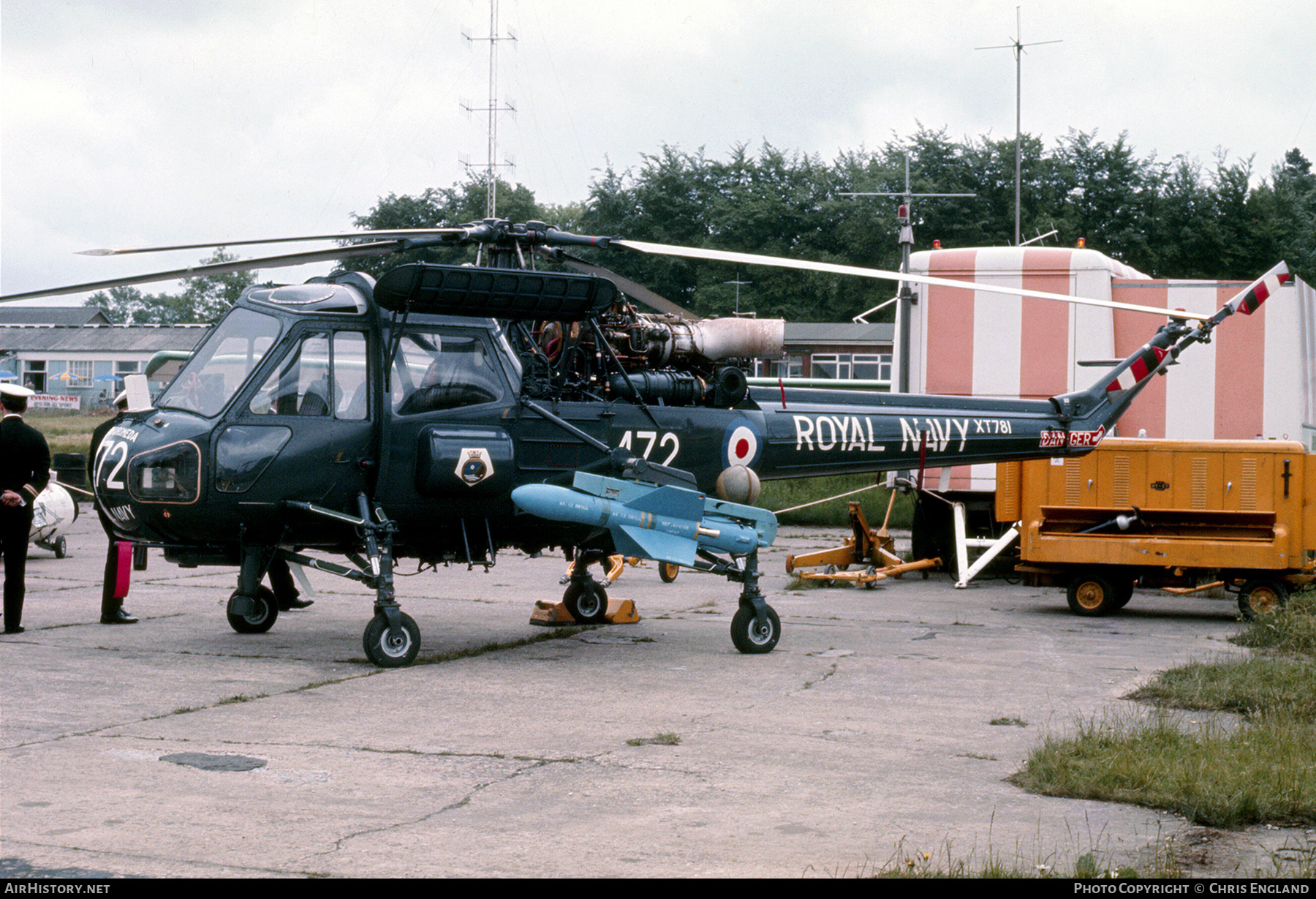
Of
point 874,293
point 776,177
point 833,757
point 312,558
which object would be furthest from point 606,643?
point 776,177

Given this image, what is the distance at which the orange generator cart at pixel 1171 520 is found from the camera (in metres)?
12.6

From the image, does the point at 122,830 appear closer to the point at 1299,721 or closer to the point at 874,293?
the point at 1299,721

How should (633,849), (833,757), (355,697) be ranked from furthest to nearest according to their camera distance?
1. (355,697)
2. (833,757)
3. (633,849)

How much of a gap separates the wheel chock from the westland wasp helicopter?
1.04m

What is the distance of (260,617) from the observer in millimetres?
10742

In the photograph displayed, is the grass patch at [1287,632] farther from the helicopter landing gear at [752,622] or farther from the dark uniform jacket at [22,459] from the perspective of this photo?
the dark uniform jacket at [22,459]

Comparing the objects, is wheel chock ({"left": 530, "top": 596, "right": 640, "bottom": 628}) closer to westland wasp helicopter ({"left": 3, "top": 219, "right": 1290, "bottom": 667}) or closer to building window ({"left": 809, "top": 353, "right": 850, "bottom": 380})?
westland wasp helicopter ({"left": 3, "top": 219, "right": 1290, "bottom": 667})

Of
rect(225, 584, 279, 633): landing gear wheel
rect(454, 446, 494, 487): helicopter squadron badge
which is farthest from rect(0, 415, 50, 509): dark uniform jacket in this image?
rect(454, 446, 494, 487): helicopter squadron badge

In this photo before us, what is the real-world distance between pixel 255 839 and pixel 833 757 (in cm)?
294

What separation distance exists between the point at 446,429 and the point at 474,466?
36cm

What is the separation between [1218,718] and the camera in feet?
25.1

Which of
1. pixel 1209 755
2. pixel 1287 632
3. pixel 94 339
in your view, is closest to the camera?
pixel 1209 755

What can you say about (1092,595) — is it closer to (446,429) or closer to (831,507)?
(446,429)

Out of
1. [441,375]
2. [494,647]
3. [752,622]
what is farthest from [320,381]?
[752,622]
